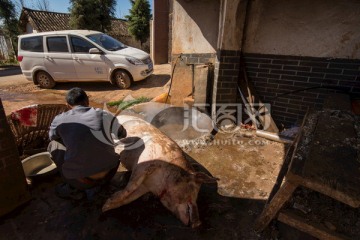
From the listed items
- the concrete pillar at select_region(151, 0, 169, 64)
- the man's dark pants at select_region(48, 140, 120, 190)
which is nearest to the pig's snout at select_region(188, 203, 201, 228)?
the man's dark pants at select_region(48, 140, 120, 190)

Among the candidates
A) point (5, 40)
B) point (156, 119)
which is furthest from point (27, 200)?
point (5, 40)

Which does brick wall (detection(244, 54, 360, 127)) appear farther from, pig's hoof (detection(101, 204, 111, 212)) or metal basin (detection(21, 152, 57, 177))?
metal basin (detection(21, 152, 57, 177))

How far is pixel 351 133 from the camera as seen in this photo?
2529mm

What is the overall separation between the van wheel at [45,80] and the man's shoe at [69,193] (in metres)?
7.07

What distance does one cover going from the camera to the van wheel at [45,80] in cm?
866

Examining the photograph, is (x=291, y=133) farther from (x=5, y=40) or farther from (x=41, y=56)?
(x=5, y=40)

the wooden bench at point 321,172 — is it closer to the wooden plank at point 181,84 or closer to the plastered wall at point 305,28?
the plastered wall at point 305,28

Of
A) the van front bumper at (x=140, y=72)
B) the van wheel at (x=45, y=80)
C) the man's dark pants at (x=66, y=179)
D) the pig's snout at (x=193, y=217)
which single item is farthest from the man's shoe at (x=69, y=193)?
the van wheel at (x=45, y=80)

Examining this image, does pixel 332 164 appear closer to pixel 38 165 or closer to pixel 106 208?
pixel 106 208

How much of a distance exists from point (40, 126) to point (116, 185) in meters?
1.76

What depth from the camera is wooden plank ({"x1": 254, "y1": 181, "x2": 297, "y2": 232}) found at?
195 centimetres

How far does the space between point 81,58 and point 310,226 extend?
8.10 meters

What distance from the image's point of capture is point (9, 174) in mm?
2615

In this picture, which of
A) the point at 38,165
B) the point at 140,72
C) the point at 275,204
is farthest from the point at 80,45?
the point at 275,204
